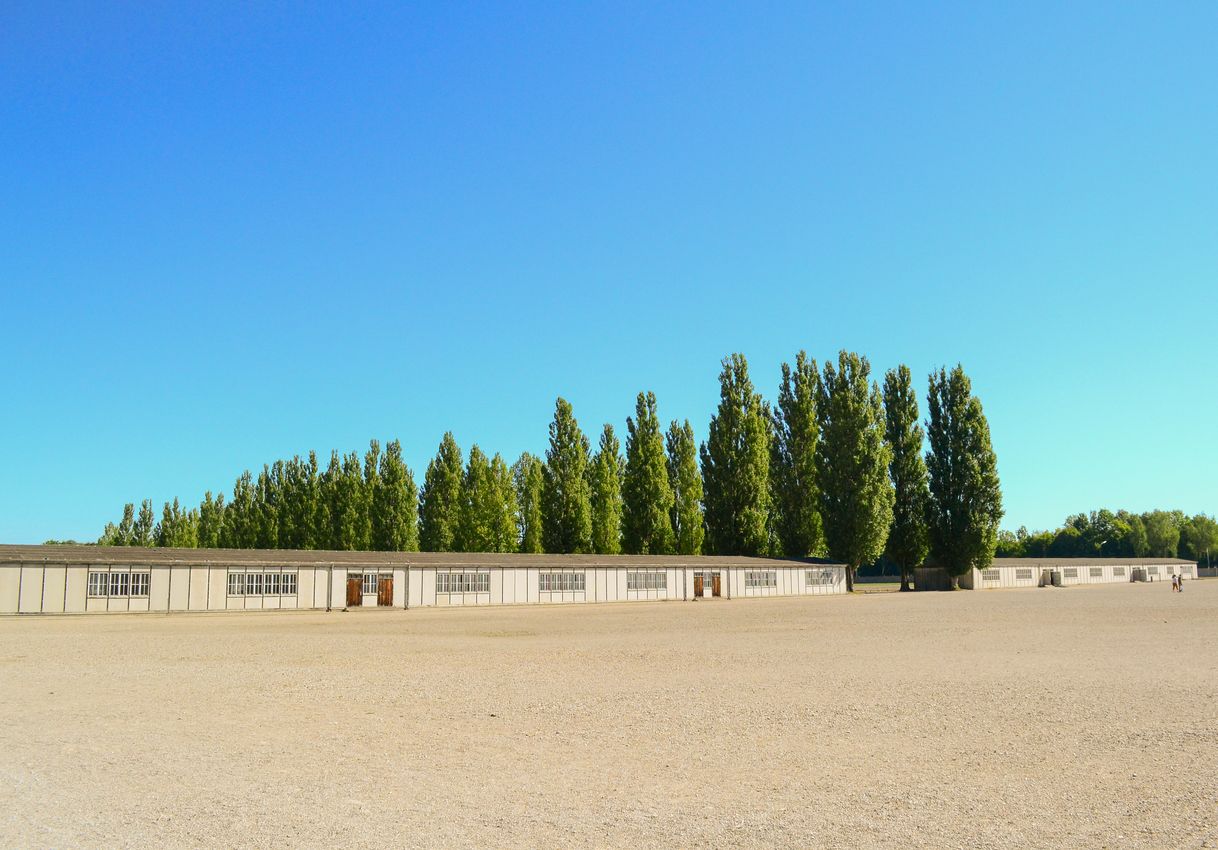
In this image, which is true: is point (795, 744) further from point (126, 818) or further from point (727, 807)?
point (126, 818)

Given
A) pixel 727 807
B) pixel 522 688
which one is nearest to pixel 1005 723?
pixel 727 807

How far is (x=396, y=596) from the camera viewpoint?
146ft

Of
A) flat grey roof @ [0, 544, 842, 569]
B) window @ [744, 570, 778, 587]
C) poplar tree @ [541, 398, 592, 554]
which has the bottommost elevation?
window @ [744, 570, 778, 587]

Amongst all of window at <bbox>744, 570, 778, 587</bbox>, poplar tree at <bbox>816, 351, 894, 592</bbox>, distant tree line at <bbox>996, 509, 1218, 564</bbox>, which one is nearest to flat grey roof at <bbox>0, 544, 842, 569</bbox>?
window at <bbox>744, 570, 778, 587</bbox>

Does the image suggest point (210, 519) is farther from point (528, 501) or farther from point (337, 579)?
point (337, 579)

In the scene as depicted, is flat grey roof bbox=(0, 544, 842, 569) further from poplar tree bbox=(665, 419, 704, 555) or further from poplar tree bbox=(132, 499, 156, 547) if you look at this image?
poplar tree bbox=(132, 499, 156, 547)

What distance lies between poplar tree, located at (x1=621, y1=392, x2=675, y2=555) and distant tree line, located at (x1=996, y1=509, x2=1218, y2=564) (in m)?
77.4

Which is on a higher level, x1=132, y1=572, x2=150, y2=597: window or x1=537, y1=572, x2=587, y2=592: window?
x1=132, y1=572, x2=150, y2=597: window

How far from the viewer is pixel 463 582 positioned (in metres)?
46.7

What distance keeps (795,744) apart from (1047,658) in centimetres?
1082

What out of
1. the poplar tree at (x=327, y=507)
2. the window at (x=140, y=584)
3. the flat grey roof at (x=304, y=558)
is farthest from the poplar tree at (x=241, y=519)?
the window at (x=140, y=584)

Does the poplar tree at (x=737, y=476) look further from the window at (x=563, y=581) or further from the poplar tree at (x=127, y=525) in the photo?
the poplar tree at (x=127, y=525)

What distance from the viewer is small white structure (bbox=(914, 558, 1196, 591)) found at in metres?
71.7

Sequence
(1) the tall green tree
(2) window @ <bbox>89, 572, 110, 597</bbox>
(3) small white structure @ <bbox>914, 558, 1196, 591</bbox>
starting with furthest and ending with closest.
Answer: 1. (1) the tall green tree
2. (3) small white structure @ <bbox>914, 558, 1196, 591</bbox>
3. (2) window @ <bbox>89, 572, 110, 597</bbox>
